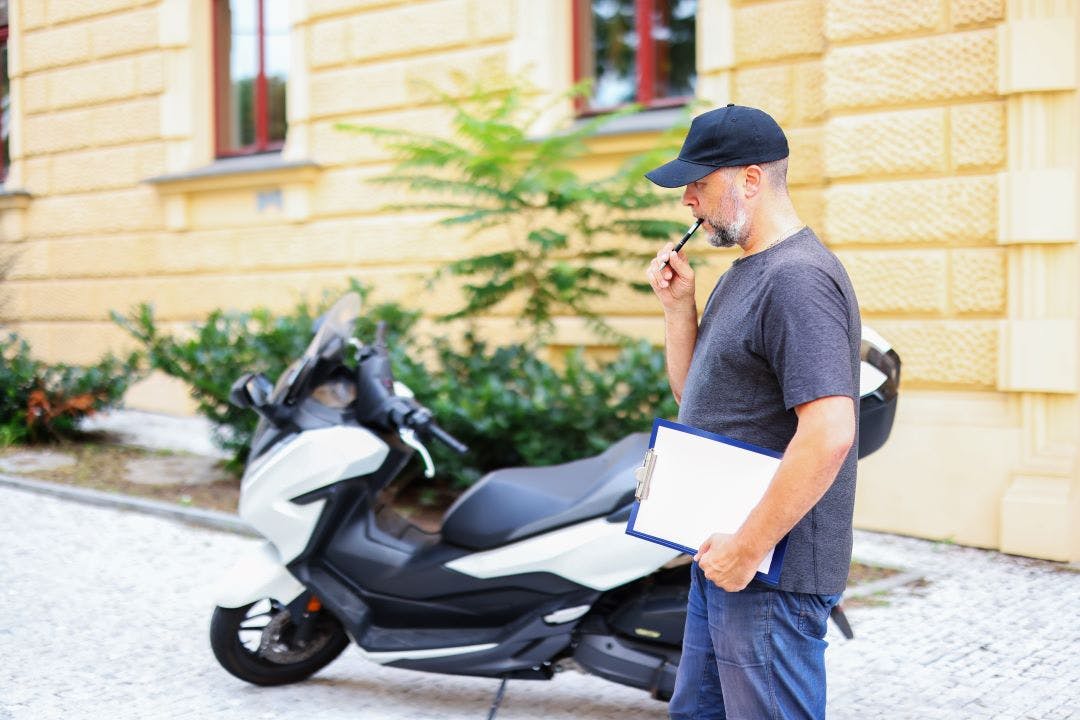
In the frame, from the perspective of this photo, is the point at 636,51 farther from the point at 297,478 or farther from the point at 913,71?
the point at 297,478

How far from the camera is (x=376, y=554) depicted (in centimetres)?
367

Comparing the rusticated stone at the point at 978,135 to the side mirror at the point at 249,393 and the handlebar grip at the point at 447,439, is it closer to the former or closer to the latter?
the handlebar grip at the point at 447,439

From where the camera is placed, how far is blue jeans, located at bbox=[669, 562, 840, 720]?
2.11m

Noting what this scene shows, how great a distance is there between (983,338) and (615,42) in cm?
364

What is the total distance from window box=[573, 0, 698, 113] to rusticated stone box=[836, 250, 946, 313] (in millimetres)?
2189

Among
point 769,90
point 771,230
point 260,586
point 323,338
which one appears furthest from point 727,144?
point 769,90

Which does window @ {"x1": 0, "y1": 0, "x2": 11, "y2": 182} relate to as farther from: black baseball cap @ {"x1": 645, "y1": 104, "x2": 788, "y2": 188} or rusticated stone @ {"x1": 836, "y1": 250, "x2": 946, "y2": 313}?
black baseball cap @ {"x1": 645, "y1": 104, "x2": 788, "y2": 188}

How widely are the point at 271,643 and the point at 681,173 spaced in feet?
7.82

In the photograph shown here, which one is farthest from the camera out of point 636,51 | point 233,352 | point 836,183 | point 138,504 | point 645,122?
point 636,51

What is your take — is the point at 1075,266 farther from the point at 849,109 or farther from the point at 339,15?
the point at 339,15

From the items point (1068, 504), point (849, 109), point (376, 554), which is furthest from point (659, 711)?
point (849, 109)

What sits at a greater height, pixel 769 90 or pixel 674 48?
pixel 674 48

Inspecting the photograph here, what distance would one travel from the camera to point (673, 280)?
8.10ft

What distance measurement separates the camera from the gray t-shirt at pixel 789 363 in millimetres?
1990
